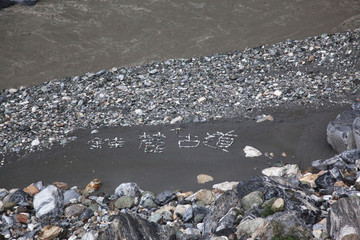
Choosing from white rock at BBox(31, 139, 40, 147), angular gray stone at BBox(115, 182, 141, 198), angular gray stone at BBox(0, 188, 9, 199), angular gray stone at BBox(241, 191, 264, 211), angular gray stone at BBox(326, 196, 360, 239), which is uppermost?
angular gray stone at BBox(326, 196, 360, 239)

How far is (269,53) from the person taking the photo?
11.1 meters

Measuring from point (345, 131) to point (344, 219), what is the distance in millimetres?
3063

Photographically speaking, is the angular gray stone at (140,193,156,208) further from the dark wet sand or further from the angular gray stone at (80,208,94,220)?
the angular gray stone at (80,208,94,220)

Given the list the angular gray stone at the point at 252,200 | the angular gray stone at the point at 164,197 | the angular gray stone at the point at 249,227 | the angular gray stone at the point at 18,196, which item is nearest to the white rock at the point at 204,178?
the angular gray stone at the point at 164,197

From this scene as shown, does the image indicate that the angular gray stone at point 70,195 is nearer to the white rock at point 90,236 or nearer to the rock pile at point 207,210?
the rock pile at point 207,210

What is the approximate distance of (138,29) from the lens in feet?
46.5

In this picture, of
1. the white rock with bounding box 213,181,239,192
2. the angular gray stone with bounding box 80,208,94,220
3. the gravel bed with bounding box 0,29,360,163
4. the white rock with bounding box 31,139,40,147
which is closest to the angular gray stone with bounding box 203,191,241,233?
the white rock with bounding box 213,181,239,192

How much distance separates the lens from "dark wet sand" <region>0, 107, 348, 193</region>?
25.3 ft

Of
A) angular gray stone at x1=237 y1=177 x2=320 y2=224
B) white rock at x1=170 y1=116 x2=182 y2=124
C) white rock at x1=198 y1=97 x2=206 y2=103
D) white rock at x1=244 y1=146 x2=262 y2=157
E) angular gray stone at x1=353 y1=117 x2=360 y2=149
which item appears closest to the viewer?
angular gray stone at x1=237 y1=177 x2=320 y2=224

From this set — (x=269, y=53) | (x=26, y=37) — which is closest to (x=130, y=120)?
(x=269, y=53)

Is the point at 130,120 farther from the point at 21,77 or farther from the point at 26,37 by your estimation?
the point at 26,37

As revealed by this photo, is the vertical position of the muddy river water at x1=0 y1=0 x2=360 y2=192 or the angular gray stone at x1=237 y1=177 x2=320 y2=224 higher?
the angular gray stone at x1=237 y1=177 x2=320 y2=224

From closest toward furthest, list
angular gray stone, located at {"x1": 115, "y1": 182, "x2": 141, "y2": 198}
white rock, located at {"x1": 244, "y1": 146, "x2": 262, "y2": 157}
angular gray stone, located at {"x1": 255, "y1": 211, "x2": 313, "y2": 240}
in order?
angular gray stone, located at {"x1": 255, "y1": 211, "x2": 313, "y2": 240}
angular gray stone, located at {"x1": 115, "y1": 182, "x2": 141, "y2": 198}
white rock, located at {"x1": 244, "y1": 146, "x2": 262, "y2": 157}

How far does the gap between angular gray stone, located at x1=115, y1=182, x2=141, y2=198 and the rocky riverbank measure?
0.06 feet
